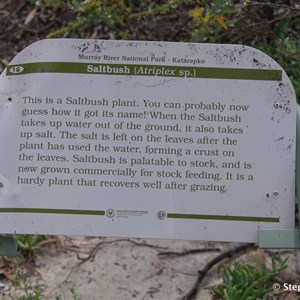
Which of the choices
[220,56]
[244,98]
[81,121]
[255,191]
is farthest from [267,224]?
[81,121]

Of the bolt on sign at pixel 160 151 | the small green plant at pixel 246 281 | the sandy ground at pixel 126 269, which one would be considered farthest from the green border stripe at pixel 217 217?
the sandy ground at pixel 126 269

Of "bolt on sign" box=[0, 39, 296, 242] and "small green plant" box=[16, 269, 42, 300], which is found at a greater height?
"bolt on sign" box=[0, 39, 296, 242]

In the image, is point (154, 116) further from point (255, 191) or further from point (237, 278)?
point (237, 278)

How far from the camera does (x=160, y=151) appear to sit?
2066 mm

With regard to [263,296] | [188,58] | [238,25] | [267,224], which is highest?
[238,25]

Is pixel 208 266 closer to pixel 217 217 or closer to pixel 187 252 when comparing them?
pixel 187 252

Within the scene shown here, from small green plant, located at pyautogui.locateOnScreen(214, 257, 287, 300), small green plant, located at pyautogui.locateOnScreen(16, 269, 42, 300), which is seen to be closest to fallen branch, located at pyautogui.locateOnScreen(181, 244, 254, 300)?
small green plant, located at pyautogui.locateOnScreen(214, 257, 287, 300)

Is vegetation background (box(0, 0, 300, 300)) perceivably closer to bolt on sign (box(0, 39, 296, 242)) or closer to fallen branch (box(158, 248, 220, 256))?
fallen branch (box(158, 248, 220, 256))

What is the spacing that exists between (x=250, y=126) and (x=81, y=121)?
58cm

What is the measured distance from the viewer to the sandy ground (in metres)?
2.88

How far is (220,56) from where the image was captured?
2096mm

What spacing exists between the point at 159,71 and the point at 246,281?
45.3 inches

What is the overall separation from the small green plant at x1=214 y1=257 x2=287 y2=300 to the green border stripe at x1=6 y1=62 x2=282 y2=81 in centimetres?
102

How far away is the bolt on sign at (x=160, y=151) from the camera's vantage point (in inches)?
81.1
